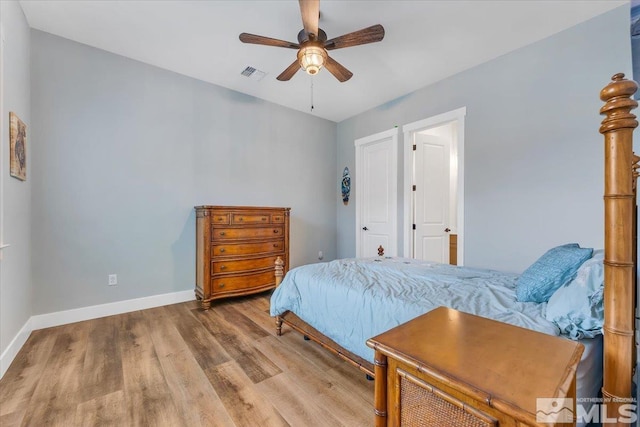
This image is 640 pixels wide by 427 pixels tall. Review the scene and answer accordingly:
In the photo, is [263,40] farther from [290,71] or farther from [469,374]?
[469,374]

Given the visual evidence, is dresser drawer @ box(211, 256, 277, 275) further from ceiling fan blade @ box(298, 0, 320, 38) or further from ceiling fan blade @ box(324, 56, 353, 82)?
ceiling fan blade @ box(298, 0, 320, 38)

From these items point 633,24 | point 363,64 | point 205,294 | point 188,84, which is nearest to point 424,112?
point 363,64

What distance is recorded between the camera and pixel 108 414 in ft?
4.90

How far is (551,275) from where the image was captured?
4.76ft

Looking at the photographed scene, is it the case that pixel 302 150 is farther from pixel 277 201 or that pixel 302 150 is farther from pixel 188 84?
pixel 188 84

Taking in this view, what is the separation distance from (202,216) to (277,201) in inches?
53.3

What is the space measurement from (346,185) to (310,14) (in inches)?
124

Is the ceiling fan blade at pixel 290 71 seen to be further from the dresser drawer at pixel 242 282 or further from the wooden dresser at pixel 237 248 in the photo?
the dresser drawer at pixel 242 282

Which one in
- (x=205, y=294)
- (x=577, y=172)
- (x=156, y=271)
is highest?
(x=577, y=172)

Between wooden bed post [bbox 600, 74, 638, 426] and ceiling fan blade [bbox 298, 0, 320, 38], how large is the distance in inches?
67.2

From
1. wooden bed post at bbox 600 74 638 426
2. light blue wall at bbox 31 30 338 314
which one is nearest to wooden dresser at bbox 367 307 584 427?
wooden bed post at bbox 600 74 638 426

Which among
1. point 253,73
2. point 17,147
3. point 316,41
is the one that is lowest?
point 17,147

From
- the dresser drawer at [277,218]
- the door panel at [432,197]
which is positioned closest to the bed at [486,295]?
the dresser drawer at [277,218]

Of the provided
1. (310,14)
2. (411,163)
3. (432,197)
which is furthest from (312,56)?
(432,197)
